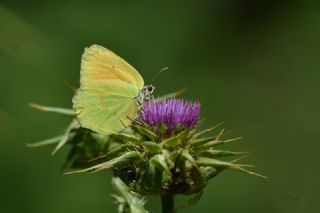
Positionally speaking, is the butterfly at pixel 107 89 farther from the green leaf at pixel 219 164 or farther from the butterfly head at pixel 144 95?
the green leaf at pixel 219 164

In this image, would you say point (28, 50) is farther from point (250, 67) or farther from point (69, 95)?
point (250, 67)

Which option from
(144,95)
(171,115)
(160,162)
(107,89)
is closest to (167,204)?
(160,162)

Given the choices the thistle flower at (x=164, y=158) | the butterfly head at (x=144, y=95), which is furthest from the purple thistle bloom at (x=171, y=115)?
the butterfly head at (x=144, y=95)

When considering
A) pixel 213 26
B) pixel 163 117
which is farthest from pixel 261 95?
pixel 163 117

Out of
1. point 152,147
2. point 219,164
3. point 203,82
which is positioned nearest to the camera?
point 219,164

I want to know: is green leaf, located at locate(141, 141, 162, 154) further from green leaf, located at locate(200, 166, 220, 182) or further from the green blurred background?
the green blurred background

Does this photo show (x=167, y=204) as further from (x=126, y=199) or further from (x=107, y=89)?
(x=107, y=89)
